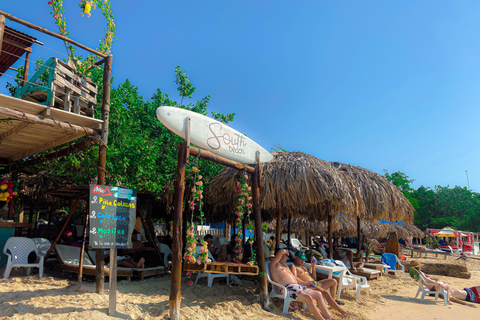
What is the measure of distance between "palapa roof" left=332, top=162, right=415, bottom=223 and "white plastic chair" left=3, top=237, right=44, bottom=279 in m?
7.25

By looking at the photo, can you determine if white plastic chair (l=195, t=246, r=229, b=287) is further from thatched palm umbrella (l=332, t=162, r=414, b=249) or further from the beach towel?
the beach towel

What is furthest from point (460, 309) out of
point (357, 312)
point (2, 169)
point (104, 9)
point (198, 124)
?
point (2, 169)

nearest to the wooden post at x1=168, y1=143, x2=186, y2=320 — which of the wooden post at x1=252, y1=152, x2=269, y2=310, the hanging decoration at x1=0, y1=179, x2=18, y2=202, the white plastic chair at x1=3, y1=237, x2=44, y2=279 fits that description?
the wooden post at x1=252, y1=152, x2=269, y2=310

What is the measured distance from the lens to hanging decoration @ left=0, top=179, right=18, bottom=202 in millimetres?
6699

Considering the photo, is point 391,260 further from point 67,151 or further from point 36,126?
point 36,126

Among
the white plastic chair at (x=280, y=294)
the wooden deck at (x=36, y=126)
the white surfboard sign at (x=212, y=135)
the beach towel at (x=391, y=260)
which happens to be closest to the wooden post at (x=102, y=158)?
the wooden deck at (x=36, y=126)

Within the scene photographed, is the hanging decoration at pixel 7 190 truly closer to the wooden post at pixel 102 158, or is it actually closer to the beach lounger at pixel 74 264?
the beach lounger at pixel 74 264

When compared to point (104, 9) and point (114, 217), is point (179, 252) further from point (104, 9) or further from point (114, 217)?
point (104, 9)

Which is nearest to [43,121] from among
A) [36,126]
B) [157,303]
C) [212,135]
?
[36,126]

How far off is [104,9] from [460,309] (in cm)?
918

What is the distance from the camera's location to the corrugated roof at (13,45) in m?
6.37

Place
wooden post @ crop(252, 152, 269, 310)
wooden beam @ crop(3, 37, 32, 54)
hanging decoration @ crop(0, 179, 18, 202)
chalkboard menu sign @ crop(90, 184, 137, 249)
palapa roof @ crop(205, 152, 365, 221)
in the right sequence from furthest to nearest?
hanging decoration @ crop(0, 179, 18, 202) < wooden beam @ crop(3, 37, 32, 54) < palapa roof @ crop(205, 152, 365, 221) < wooden post @ crop(252, 152, 269, 310) < chalkboard menu sign @ crop(90, 184, 137, 249)

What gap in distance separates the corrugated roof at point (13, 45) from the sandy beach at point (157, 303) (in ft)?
14.4

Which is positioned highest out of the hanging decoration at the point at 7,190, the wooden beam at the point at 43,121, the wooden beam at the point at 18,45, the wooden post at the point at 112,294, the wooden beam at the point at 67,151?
the wooden beam at the point at 18,45
